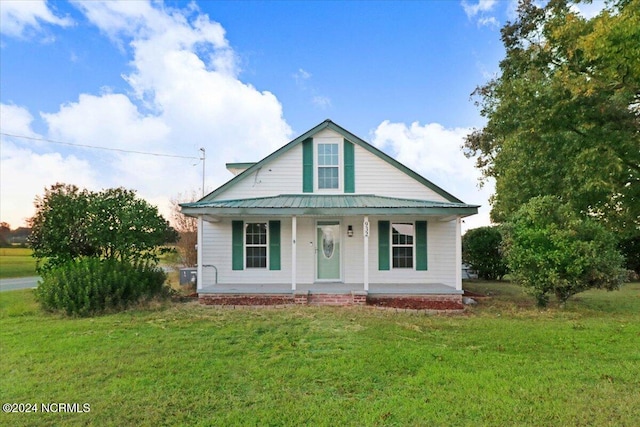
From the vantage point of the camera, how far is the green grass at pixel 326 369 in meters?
3.78

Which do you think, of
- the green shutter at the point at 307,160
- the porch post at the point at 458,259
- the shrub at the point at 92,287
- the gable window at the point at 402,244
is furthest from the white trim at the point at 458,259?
the shrub at the point at 92,287

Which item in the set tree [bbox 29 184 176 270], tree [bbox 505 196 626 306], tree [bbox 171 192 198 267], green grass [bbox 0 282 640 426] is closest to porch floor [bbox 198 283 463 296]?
green grass [bbox 0 282 640 426]

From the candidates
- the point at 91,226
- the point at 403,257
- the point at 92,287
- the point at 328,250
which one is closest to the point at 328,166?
the point at 328,250

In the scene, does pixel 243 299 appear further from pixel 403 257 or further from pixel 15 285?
pixel 15 285

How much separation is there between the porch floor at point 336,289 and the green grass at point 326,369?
5.34 ft

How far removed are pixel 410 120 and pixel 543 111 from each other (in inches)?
264

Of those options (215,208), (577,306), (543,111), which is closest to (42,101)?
(215,208)

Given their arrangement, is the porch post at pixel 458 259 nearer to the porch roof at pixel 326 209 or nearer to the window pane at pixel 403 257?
the porch roof at pixel 326 209

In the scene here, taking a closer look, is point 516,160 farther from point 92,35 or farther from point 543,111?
point 92,35

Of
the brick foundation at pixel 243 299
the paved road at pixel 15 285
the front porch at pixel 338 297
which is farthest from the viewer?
the paved road at pixel 15 285

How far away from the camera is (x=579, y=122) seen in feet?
41.9

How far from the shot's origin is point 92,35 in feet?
44.2

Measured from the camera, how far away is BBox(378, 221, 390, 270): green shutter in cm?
1191

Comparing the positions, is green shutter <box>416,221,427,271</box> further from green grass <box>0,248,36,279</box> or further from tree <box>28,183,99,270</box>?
green grass <box>0,248,36,279</box>
